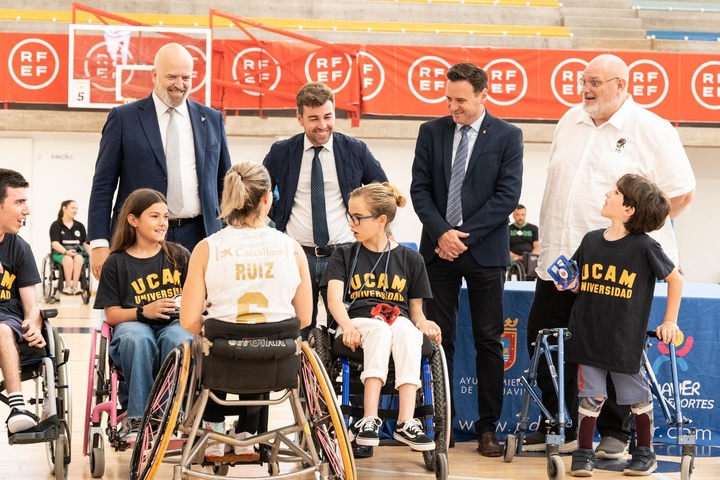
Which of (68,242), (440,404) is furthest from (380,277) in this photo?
(68,242)

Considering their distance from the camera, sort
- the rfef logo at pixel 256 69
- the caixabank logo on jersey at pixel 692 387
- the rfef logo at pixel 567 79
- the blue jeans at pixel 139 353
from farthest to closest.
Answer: the rfef logo at pixel 567 79
the rfef logo at pixel 256 69
the caixabank logo on jersey at pixel 692 387
the blue jeans at pixel 139 353

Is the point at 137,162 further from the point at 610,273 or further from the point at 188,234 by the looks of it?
the point at 610,273

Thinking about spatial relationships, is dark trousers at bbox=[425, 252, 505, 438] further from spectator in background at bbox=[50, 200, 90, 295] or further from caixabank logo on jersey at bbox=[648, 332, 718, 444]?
spectator in background at bbox=[50, 200, 90, 295]

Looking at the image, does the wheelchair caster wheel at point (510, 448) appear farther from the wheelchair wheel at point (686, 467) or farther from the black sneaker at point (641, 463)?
the wheelchair wheel at point (686, 467)

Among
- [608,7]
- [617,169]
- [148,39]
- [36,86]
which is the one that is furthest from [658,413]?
[608,7]

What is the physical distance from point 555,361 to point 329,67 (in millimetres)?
8165

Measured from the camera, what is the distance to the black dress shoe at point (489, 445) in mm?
3998

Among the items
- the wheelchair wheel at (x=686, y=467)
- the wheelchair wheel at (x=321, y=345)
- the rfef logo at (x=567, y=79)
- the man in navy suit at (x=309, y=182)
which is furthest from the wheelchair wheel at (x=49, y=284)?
the wheelchair wheel at (x=686, y=467)

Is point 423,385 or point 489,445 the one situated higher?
point 423,385

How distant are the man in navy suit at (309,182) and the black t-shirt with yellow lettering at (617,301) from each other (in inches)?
39.7

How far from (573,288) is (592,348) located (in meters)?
0.25

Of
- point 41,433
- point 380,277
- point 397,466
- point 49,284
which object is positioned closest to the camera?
point 41,433

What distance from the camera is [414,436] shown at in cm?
329

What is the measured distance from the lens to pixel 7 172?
364cm
